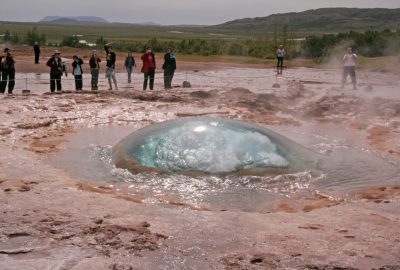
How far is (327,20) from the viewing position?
117 metres

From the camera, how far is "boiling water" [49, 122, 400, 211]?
6.08 m

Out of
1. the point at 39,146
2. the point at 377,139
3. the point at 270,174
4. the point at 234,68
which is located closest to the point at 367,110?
the point at 377,139

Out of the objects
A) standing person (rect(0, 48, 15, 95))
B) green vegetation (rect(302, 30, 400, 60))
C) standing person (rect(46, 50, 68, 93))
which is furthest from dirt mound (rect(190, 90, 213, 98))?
green vegetation (rect(302, 30, 400, 60))

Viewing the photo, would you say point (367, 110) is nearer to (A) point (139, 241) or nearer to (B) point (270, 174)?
(B) point (270, 174)

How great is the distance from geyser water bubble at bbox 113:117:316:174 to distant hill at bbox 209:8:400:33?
3625 inches

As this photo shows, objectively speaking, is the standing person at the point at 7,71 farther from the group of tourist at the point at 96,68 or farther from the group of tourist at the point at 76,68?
the group of tourist at the point at 96,68

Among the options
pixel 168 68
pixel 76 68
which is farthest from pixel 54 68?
pixel 168 68

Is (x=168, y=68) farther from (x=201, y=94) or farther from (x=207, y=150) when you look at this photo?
(x=207, y=150)

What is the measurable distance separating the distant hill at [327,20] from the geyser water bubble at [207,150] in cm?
9207

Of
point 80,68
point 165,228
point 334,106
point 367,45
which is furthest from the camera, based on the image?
point 367,45

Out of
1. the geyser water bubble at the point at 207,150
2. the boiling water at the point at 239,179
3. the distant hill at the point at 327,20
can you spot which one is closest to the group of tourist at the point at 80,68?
the boiling water at the point at 239,179

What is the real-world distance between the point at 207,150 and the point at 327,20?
380ft

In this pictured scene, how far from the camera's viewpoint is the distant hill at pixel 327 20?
10391 cm

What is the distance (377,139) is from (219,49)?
2917cm
